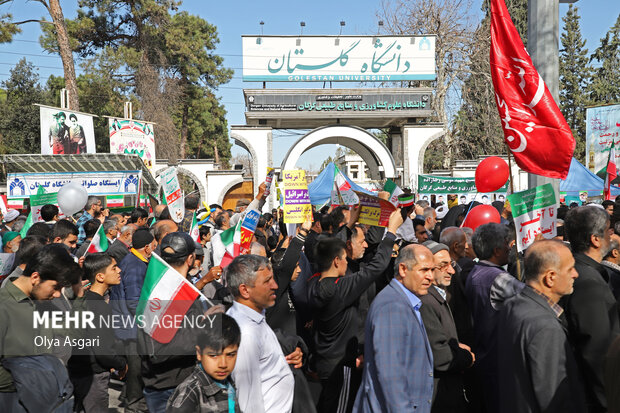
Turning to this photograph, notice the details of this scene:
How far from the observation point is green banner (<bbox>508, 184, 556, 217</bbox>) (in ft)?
15.5

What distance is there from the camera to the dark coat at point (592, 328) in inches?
127

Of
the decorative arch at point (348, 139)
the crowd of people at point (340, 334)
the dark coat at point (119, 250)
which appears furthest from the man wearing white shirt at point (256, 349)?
the decorative arch at point (348, 139)

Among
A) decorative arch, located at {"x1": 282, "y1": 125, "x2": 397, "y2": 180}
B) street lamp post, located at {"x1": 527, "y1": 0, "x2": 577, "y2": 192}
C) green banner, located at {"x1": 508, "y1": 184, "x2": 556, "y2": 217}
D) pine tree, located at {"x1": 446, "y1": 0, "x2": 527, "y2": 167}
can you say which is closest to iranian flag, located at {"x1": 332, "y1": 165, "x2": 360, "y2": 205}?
street lamp post, located at {"x1": 527, "y1": 0, "x2": 577, "y2": 192}

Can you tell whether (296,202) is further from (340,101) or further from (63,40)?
(63,40)

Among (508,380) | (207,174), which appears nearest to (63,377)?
(508,380)

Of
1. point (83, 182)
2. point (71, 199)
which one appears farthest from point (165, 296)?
point (83, 182)

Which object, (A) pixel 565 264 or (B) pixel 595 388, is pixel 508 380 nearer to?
(B) pixel 595 388

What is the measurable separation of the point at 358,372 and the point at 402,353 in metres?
1.24

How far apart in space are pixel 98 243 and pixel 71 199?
2622 mm

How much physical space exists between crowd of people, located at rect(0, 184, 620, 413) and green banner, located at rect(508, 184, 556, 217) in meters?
0.34

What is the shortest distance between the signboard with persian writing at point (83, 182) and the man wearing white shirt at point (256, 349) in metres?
15.2

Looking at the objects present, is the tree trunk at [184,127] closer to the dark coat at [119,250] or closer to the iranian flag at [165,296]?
the dark coat at [119,250]

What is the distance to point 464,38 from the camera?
113ft

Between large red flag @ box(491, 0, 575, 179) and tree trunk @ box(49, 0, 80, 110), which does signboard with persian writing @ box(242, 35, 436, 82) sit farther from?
large red flag @ box(491, 0, 575, 179)
